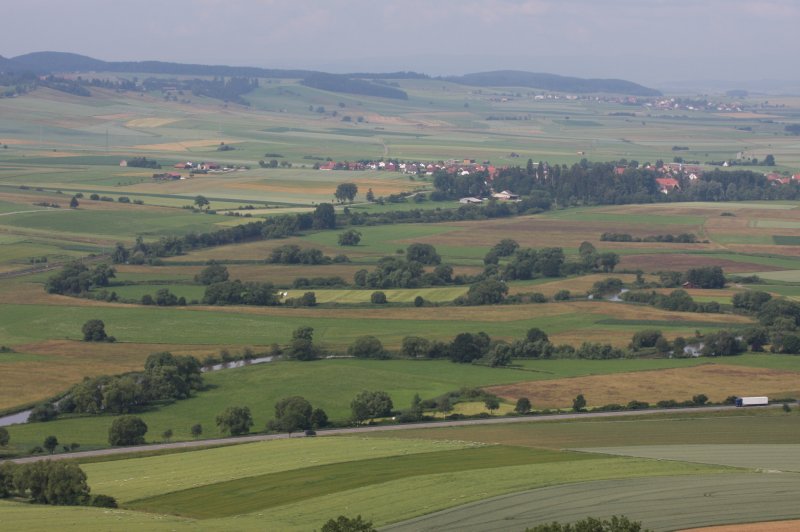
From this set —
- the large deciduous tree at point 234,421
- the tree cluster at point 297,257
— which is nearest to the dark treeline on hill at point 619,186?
the tree cluster at point 297,257

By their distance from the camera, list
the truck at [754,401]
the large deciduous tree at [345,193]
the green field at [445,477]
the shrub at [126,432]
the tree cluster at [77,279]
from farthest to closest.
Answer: the large deciduous tree at [345,193], the tree cluster at [77,279], the truck at [754,401], the shrub at [126,432], the green field at [445,477]

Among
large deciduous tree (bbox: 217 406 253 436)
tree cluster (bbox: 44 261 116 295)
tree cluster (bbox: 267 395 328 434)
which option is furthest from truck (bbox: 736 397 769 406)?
tree cluster (bbox: 44 261 116 295)

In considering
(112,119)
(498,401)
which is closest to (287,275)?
(498,401)

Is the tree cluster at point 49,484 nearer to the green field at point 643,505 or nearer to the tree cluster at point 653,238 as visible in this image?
Answer: the green field at point 643,505

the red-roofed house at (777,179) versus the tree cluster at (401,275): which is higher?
the red-roofed house at (777,179)

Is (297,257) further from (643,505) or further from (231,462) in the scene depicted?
(643,505)

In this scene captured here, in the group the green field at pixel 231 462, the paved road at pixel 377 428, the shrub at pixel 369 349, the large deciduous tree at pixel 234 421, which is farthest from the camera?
the shrub at pixel 369 349

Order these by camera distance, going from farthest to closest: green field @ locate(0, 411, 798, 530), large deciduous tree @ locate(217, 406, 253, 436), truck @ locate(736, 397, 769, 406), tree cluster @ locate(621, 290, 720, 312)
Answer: tree cluster @ locate(621, 290, 720, 312) < truck @ locate(736, 397, 769, 406) < large deciduous tree @ locate(217, 406, 253, 436) < green field @ locate(0, 411, 798, 530)

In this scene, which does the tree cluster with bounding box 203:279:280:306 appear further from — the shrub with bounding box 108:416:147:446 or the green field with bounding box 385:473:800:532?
the green field with bounding box 385:473:800:532
